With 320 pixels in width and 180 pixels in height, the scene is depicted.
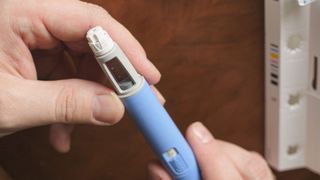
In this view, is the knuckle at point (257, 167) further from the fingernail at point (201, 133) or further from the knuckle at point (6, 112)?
the knuckle at point (6, 112)

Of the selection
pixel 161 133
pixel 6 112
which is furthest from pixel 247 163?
pixel 6 112

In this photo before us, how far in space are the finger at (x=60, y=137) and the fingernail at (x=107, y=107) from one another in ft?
0.26

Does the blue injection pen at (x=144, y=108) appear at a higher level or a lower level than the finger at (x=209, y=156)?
higher

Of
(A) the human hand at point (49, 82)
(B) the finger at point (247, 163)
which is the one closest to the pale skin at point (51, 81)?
(A) the human hand at point (49, 82)

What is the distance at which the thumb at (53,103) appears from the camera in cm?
34

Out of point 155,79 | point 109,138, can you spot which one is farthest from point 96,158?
point 155,79

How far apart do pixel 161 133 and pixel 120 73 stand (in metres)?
0.06

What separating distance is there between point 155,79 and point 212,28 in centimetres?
8

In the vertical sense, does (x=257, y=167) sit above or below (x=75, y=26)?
below

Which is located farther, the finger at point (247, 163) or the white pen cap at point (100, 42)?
the finger at point (247, 163)

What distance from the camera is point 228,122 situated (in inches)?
19.1

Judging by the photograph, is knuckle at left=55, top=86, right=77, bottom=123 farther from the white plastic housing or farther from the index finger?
the white plastic housing

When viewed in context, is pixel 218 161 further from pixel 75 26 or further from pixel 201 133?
pixel 75 26

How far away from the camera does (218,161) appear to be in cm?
43
